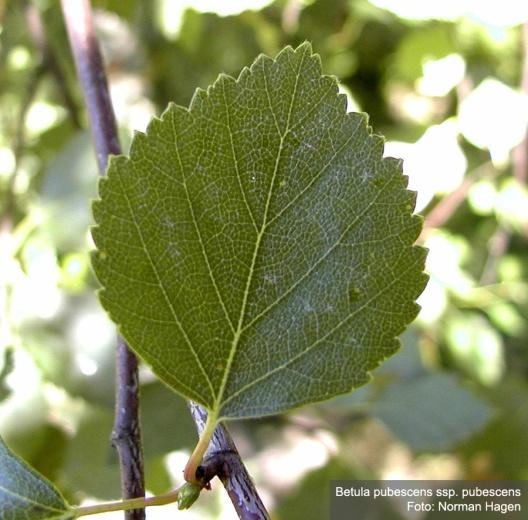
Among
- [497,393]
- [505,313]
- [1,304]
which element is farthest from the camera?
[505,313]

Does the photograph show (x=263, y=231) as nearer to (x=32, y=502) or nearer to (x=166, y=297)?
(x=166, y=297)

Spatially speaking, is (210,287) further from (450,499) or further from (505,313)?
(505,313)

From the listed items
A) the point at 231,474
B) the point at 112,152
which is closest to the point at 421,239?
the point at 112,152

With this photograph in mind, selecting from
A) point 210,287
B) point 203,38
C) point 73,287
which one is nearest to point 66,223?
point 73,287

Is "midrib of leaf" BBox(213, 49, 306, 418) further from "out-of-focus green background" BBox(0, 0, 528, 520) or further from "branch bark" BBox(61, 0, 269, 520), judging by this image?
"out-of-focus green background" BBox(0, 0, 528, 520)

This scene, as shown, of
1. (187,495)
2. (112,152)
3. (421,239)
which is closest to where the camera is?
(187,495)

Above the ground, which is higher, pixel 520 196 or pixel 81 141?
pixel 520 196

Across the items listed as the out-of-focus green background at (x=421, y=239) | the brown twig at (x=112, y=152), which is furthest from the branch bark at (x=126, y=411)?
the out-of-focus green background at (x=421, y=239)
